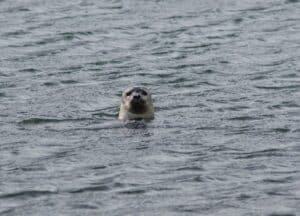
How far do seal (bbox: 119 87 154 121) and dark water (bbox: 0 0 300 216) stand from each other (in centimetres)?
30

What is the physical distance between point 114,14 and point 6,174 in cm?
1446

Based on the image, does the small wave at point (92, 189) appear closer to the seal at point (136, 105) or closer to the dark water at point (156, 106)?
the dark water at point (156, 106)

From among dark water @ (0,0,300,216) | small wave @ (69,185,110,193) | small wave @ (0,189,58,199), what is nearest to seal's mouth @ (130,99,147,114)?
dark water @ (0,0,300,216)

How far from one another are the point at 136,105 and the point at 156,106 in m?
0.81

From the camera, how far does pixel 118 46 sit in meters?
28.5

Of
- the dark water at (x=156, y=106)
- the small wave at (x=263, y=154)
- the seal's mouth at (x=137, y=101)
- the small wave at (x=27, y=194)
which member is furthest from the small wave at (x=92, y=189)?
the seal's mouth at (x=137, y=101)

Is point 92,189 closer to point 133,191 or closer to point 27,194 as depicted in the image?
point 133,191

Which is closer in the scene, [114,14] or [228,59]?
[228,59]

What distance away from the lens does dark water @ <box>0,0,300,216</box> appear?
16.8 meters

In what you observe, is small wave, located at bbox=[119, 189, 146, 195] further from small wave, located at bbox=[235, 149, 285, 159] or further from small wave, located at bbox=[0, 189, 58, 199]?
small wave, located at bbox=[235, 149, 285, 159]

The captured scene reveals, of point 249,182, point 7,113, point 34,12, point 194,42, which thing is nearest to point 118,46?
point 194,42

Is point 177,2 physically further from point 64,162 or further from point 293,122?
point 64,162

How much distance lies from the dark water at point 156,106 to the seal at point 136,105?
0.30 m

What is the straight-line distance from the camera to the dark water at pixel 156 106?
16797 mm
